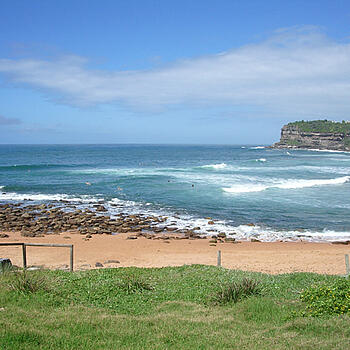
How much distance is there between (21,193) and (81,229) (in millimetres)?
17937

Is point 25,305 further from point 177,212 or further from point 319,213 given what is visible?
point 319,213

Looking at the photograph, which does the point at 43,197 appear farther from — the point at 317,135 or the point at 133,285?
the point at 317,135

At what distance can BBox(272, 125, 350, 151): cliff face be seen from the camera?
451ft

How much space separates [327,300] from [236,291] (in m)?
2.15

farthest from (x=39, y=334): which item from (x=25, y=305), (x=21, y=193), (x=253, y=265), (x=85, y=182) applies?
(x=85, y=182)

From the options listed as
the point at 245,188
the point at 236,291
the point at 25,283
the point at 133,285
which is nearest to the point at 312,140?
the point at 245,188

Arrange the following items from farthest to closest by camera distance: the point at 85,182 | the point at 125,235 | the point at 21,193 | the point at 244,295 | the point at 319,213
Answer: the point at 85,182, the point at 21,193, the point at 319,213, the point at 125,235, the point at 244,295

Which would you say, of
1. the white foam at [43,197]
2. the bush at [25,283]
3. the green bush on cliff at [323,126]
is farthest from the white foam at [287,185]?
the green bush on cliff at [323,126]

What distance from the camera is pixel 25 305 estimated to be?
8.34 m

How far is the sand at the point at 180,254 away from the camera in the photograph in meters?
17.1

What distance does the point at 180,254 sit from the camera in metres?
→ 20.0

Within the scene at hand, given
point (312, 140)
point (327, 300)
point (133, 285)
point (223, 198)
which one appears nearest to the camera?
point (327, 300)

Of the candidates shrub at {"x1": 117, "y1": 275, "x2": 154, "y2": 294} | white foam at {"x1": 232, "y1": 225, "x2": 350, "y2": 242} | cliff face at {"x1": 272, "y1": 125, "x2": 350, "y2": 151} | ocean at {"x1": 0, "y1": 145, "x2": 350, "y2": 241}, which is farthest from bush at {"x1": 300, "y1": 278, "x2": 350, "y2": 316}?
cliff face at {"x1": 272, "y1": 125, "x2": 350, "y2": 151}

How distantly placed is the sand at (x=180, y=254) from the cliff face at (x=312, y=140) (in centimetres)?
12034
